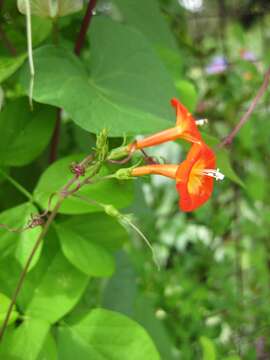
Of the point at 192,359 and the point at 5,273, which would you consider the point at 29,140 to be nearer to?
the point at 5,273

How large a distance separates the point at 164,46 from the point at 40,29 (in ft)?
0.85

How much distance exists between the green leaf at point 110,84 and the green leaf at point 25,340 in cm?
18

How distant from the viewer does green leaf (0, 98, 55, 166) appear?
56 centimetres

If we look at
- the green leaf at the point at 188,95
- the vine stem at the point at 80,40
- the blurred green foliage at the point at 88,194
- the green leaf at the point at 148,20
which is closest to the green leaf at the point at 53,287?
the blurred green foliage at the point at 88,194

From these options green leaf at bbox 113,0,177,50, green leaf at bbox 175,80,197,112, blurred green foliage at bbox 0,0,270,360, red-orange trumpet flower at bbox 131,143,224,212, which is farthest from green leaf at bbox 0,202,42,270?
green leaf at bbox 113,0,177,50

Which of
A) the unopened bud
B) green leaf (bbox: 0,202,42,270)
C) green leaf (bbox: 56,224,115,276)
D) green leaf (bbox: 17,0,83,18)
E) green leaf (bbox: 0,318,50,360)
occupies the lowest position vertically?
green leaf (bbox: 0,318,50,360)

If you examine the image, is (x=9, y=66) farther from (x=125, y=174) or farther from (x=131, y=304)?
(x=131, y=304)

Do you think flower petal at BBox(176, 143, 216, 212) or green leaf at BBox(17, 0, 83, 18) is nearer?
flower petal at BBox(176, 143, 216, 212)

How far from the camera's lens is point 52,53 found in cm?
56

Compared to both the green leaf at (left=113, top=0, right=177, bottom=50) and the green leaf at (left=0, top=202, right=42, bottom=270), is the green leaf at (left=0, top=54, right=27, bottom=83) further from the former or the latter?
the green leaf at (left=113, top=0, right=177, bottom=50)

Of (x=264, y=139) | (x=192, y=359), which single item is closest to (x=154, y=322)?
(x=192, y=359)

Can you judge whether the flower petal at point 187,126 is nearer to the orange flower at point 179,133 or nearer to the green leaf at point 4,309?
the orange flower at point 179,133

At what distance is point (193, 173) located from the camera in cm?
47

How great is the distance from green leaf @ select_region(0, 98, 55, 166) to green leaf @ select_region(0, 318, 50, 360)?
15 centimetres
